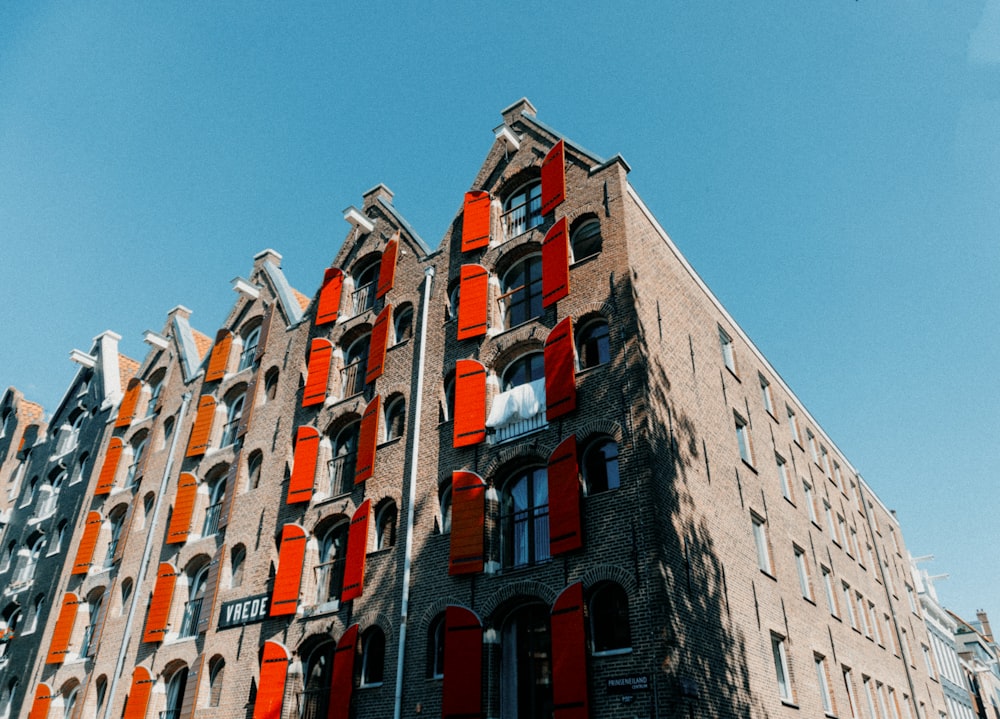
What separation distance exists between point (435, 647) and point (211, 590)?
946 cm

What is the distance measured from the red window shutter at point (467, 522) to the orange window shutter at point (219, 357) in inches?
590

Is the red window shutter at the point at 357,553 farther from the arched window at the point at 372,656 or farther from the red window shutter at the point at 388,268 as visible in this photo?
the red window shutter at the point at 388,268

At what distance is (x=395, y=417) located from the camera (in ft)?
74.0

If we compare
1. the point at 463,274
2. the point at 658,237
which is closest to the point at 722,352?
the point at 658,237

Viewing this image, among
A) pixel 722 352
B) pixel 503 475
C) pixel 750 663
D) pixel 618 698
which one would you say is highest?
pixel 722 352

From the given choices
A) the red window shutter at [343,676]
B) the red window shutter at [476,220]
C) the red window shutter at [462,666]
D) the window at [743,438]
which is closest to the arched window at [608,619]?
the red window shutter at [462,666]

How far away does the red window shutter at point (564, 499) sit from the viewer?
16.1 metres

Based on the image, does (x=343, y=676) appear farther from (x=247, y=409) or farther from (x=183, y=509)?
(x=247, y=409)

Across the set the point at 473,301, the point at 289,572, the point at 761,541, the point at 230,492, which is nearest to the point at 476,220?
the point at 473,301

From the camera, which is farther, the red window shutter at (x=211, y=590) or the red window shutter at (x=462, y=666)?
the red window shutter at (x=211, y=590)

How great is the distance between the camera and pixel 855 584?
28766 mm

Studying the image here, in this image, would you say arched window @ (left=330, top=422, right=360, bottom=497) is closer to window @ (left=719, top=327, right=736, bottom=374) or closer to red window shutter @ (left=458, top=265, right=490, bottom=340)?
red window shutter @ (left=458, top=265, right=490, bottom=340)

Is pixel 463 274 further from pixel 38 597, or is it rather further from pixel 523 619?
pixel 38 597

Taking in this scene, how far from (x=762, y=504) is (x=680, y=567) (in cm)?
714
